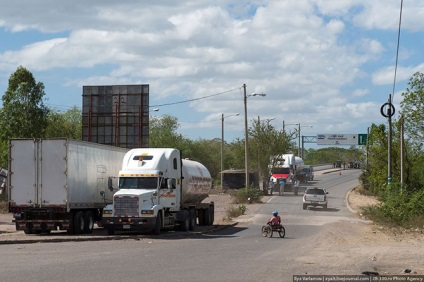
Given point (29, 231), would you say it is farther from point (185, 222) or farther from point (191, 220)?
point (191, 220)

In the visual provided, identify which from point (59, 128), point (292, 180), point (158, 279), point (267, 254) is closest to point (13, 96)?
point (59, 128)

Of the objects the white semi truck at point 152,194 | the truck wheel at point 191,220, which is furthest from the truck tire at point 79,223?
the truck wheel at point 191,220

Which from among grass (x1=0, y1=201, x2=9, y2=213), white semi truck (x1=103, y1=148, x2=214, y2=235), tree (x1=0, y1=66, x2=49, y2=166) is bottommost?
grass (x1=0, y1=201, x2=9, y2=213)

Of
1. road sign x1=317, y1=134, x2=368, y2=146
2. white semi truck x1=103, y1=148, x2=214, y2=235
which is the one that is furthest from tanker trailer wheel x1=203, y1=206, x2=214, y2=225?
road sign x1=317, y1=134, x2=368, y2=146

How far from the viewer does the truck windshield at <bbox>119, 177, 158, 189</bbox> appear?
3253 cm

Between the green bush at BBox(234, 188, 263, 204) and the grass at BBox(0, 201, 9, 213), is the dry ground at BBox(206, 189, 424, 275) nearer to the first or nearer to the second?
the green bush at BBox(234, 188, 263, 204)

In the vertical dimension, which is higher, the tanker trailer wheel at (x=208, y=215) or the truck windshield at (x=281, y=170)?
the truck windshield at (x=281, y=170)

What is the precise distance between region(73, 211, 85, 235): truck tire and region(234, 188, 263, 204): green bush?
105ft

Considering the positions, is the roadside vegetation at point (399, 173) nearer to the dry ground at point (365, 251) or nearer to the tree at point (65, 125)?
the dry ground at point (365, 251)

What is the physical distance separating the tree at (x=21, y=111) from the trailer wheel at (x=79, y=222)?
34801 millimetres

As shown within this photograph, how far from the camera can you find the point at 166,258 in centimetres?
2088

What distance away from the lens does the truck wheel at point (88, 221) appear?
3305 centimetres

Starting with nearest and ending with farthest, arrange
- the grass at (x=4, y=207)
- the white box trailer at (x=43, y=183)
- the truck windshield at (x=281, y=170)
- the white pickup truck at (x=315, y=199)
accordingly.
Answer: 1. the white box trailer at (x=43, y=183)
2. the grass at (x=4, y=207)
3. the white pickup truck at (x=315, y=199)
4. the truck windshield at (x=281, y=170)

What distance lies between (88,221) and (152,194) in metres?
3.37
